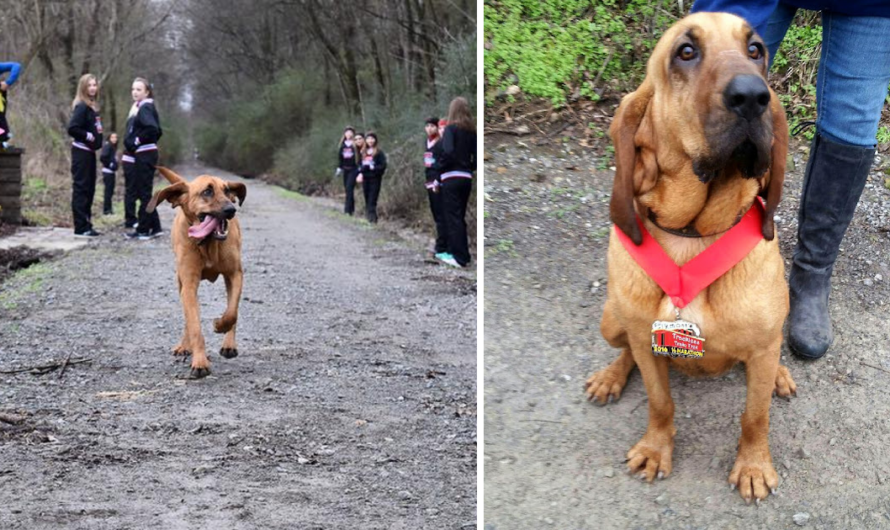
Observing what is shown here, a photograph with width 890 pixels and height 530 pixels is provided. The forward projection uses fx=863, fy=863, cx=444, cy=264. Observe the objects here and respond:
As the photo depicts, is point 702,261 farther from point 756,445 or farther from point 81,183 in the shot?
point 81,183

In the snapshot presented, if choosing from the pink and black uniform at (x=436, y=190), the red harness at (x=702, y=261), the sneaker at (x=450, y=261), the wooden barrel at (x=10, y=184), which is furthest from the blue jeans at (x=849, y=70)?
the wooden barrel at (x=10, y=184)

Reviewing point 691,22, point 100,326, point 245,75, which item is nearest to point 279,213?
point 100,326

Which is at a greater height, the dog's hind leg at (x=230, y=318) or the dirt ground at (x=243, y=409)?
the dog's hind leg at (x=230, y=318)

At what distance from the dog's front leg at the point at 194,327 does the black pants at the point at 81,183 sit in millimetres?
7783

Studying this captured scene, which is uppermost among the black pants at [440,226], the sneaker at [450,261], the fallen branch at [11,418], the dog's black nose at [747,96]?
the dog's black nose at [747,96]

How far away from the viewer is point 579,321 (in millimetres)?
4039

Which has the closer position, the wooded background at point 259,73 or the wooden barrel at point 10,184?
the wooden barrel at point 10,184

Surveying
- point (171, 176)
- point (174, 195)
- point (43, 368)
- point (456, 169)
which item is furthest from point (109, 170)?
point (174, 195)

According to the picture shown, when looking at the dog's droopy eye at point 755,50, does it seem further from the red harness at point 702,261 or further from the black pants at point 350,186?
the black pants at point 350,186

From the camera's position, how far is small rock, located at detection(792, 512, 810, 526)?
2976 millimetres

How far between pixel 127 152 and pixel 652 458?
36.2ft

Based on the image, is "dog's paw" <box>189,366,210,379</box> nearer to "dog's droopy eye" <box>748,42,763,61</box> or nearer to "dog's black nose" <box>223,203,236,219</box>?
"dog's black nose" <box>223,203,236,219</box>

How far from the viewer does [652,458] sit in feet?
10.5

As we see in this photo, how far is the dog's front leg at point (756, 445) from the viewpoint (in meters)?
2.99
